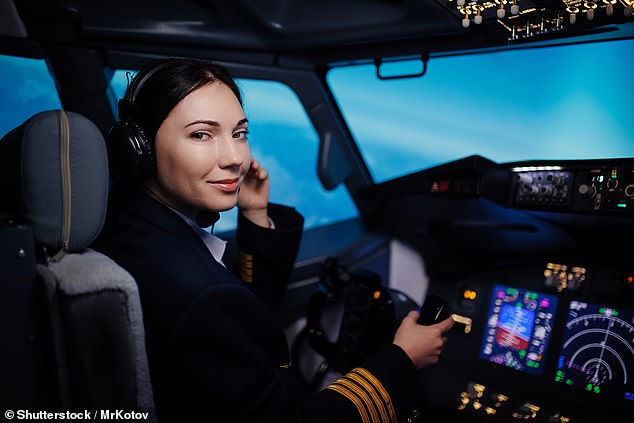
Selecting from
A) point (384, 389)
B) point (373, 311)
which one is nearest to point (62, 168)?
point (384, 389)

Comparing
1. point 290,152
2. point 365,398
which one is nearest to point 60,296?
point 365,398

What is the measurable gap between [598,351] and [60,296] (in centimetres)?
173

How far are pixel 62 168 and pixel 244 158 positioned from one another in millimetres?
424

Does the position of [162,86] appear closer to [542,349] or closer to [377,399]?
[377,399]

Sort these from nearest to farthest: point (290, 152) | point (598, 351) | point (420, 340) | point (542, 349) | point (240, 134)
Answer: point (240, 134) < point (420, 340) < point (598, 351) < point (542, 349) < point (290, 152)

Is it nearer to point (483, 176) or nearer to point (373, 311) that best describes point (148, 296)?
point (373, 311)

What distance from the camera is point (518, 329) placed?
2027 mm

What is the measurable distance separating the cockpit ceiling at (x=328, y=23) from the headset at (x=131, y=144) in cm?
73

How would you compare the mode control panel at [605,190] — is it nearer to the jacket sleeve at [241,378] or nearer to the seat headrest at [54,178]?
the jacket sleeve at [241,378]

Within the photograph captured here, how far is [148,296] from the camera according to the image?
1.07 meters

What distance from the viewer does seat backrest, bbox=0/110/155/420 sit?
919 millimetres

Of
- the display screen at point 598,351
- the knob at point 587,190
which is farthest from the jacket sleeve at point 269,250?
the display screen at point 598,351

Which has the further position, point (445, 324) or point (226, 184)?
point (445, 324)

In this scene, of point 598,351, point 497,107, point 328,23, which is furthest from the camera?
point 497,107
